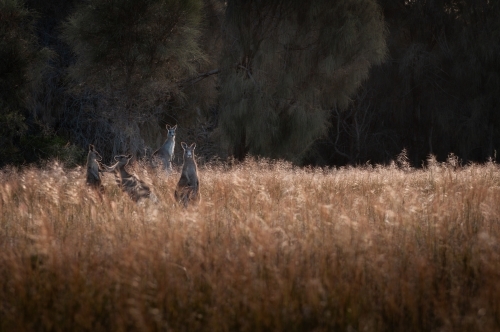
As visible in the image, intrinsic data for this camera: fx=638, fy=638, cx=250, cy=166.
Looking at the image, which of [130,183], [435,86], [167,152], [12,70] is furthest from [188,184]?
[435,86]

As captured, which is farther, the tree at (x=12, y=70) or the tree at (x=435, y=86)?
the tree at (x=435, y=86)

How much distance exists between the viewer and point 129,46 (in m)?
Answer: 17.9

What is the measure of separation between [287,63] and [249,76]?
1392 mm

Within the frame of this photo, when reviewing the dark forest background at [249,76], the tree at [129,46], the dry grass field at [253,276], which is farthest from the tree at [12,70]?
the dry grass field at [253,276]

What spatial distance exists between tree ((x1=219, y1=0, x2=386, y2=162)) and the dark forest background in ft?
0.13

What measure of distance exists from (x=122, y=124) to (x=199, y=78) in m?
4.94

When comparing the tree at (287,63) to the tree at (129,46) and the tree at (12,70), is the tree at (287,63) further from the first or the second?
the tree at (12,70)

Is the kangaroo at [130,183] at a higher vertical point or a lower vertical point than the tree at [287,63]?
lower

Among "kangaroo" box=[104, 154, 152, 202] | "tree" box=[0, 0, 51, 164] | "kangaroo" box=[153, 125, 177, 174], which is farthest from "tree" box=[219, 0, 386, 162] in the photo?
"kangaroo" box=[104, 154, 152, 202]

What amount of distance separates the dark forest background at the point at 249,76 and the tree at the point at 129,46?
0.13 ft

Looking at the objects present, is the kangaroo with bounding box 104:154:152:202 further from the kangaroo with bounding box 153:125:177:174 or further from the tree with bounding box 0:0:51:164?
the tree with bounding box 0:0:51:164

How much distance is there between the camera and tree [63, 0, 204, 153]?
1761cm

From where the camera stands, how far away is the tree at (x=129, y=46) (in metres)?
17.6

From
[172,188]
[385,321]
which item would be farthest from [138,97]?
[385,321]
